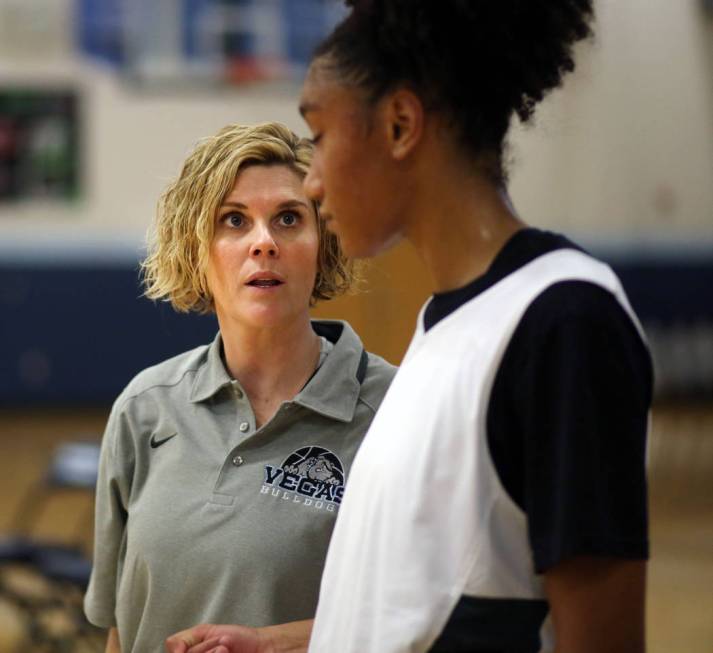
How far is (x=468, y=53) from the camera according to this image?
4.03 feet

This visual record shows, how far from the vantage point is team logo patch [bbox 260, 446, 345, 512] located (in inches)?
66.2

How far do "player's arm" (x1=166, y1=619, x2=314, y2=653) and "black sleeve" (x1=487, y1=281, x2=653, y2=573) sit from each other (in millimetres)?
559

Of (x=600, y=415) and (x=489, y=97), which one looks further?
(x=489, y=97)

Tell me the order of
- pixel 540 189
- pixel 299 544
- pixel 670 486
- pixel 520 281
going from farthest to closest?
pixel 540 189
pixel 670 486
pixel 299 544
pixel 520 281

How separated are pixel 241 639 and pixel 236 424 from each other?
336mm

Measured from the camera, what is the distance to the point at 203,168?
5.73 feet

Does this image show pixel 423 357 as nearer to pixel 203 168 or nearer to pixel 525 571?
pixel 525 571

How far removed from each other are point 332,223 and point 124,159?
9.00 m

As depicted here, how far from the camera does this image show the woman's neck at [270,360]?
70.9 inches

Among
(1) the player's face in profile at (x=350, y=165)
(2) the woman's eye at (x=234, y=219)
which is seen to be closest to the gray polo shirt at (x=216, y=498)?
(2) the woman's eye at (x=234, y=219)

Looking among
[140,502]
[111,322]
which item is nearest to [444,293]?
Result: [140,502]

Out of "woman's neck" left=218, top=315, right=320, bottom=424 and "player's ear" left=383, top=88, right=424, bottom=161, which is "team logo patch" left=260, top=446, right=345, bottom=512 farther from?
"player's ear" left=383, top=88, right=424, bottom=161

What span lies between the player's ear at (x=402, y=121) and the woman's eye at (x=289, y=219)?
1.65ft

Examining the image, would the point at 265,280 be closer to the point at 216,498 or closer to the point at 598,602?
the point at 216,498
